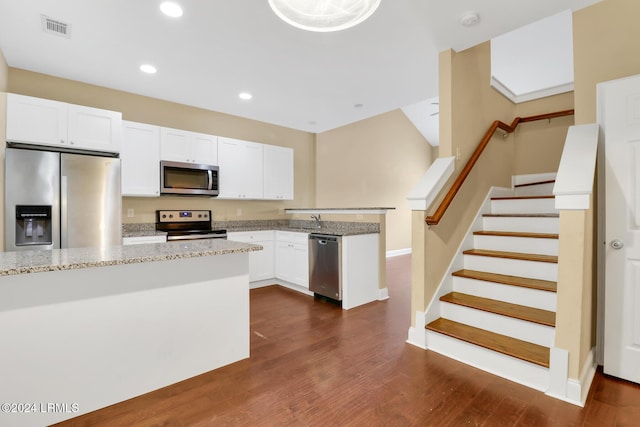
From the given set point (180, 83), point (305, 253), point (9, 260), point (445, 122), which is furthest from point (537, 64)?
point (9, 260)

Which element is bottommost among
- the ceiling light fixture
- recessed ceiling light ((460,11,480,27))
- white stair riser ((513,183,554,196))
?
white stair riser ((513,183,554,196))

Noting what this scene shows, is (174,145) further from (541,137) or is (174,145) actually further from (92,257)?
(541,137)

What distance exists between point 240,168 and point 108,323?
10.4 feet

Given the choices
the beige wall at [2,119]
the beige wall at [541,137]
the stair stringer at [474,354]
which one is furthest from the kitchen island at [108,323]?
the beige wall at [541,137]

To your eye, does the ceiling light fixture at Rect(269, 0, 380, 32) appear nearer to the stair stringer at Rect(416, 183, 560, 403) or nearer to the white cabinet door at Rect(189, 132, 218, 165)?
the stair stringer at Rect(416, 183, 560, 403)

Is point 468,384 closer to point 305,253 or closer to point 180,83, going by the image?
point 305,253

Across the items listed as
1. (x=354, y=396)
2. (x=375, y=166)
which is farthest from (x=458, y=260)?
(x=375, y=166)

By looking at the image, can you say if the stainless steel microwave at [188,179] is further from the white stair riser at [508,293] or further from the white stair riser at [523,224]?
the white stair riser at [523,224]

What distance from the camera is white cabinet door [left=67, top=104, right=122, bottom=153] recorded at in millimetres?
3137

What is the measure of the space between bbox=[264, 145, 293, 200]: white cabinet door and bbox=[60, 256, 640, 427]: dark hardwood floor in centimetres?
280

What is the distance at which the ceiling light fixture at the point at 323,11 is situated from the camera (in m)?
1.57

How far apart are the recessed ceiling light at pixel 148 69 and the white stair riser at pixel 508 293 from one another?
3809 mm

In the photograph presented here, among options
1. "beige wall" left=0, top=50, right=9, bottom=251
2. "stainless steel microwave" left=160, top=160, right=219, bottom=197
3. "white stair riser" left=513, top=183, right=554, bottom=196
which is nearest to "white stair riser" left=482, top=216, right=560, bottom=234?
"white stair riser" left=513, top=183, right=554, bottom=196

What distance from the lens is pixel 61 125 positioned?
3.07m
